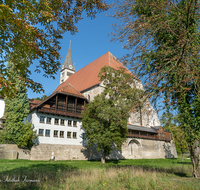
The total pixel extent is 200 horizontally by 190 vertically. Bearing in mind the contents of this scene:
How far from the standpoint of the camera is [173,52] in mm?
6434

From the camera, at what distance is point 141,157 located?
112ft

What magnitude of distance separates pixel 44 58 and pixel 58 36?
3.18ft

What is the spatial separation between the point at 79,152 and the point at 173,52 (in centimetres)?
2206

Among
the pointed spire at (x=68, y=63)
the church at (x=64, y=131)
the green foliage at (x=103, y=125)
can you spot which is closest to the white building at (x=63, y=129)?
the church at (x=64, y=131)

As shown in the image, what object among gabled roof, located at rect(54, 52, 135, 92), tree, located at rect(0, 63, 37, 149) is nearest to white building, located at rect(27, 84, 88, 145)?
tree, located at rect(0, 63, 37, 149)

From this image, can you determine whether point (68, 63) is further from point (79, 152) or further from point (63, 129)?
point (79, 152)

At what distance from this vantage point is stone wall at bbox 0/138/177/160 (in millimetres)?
20837

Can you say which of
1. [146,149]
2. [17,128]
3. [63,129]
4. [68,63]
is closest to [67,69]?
[68,63]

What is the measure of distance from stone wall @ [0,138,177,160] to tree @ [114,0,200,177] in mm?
18772

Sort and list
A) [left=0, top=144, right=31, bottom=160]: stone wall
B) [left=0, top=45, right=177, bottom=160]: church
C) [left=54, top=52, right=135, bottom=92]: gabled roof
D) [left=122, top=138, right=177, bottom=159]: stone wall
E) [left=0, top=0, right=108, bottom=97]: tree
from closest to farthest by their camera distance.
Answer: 1. [left=0, top=0, right=108, bottom=97]: tree
2. [left=0, top=144, right=31, bottom=160]: stone wall
3. [left=0, top=45, right=177, bottom=160]: church
4. [left=122, top=138, right=177, bottom=159]: stone wall
5. [left=54, top=52, right=135, bottom=92]: gabled roof

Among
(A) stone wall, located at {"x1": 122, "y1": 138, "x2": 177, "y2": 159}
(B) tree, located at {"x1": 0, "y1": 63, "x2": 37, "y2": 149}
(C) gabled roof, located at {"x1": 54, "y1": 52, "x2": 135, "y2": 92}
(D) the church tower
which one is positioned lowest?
(A) stone wall, located at {"x1": 122, "y1": 138, "x2": 177, "y2": 159}

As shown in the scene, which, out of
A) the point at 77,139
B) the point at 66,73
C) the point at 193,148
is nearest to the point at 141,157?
the point at 77,139

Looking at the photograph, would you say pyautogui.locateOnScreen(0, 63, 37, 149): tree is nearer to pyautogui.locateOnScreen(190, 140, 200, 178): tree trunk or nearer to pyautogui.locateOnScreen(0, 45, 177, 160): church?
pyautogui.locateOnScreen(0, 45, 177, 160): church

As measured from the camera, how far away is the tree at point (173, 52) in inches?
224
